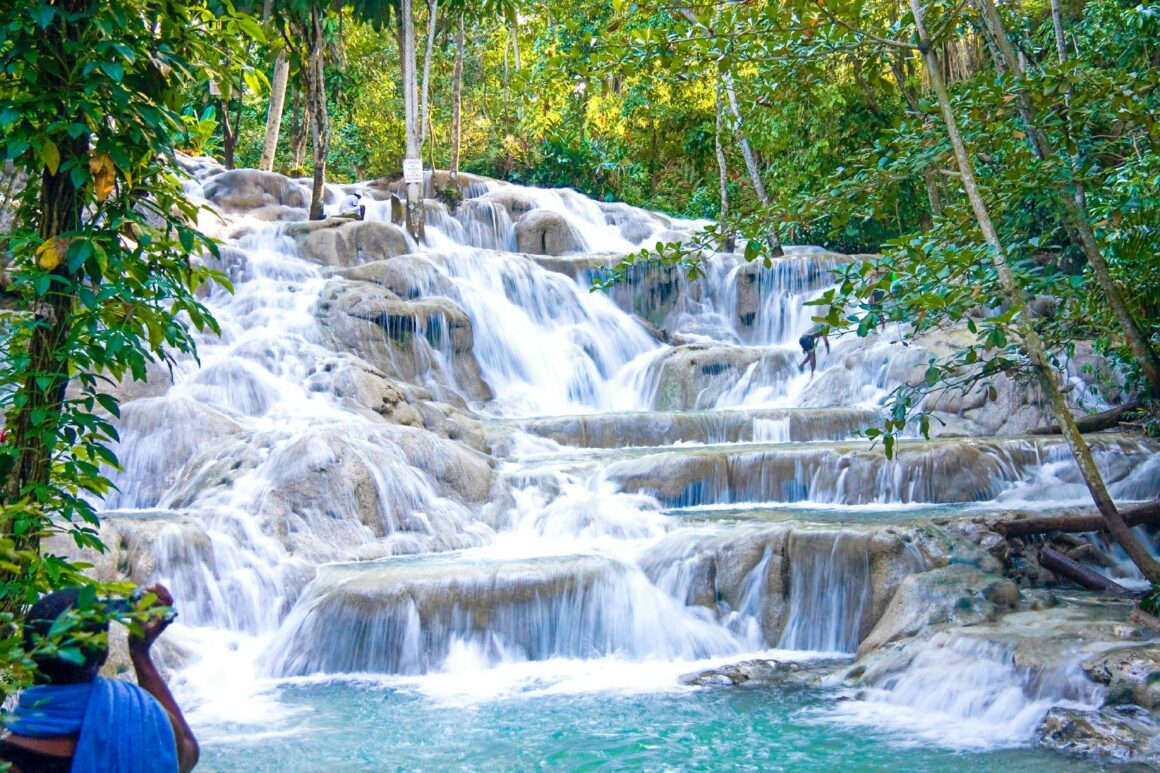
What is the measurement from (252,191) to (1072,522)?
1738 cm

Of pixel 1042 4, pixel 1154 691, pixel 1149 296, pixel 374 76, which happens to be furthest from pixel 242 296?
pixel 374 76

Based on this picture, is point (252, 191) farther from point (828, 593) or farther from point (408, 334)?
point (828, 593)

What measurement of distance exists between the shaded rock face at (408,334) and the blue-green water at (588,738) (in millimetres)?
7861

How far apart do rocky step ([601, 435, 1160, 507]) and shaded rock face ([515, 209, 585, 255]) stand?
38.0 ft

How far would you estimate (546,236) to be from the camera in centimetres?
2194

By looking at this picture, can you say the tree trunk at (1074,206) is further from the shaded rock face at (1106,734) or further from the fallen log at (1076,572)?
the shaded rock face at (1106,734)

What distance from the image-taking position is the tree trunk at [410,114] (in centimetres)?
1873

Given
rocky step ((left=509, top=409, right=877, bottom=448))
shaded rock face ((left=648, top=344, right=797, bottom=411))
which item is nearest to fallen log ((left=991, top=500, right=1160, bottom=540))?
rocky step ((left=509, top=409, right=877, bottom=448))

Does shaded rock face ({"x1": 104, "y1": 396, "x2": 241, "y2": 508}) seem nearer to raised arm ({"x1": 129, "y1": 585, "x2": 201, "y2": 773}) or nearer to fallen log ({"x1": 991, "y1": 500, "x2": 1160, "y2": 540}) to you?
fallen log ({"x1": 991, "y1": 500, "x2": 1160, "y2": 540})

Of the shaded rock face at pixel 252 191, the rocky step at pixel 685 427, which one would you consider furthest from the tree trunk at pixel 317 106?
the rocky step at pixel 685 427

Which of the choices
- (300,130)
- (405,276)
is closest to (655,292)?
Result: (405,276)

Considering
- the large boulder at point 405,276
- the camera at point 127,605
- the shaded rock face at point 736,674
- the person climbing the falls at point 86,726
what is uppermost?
the large boulder at point 405,276

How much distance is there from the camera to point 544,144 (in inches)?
1135

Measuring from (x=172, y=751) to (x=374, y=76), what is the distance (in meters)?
30.2
